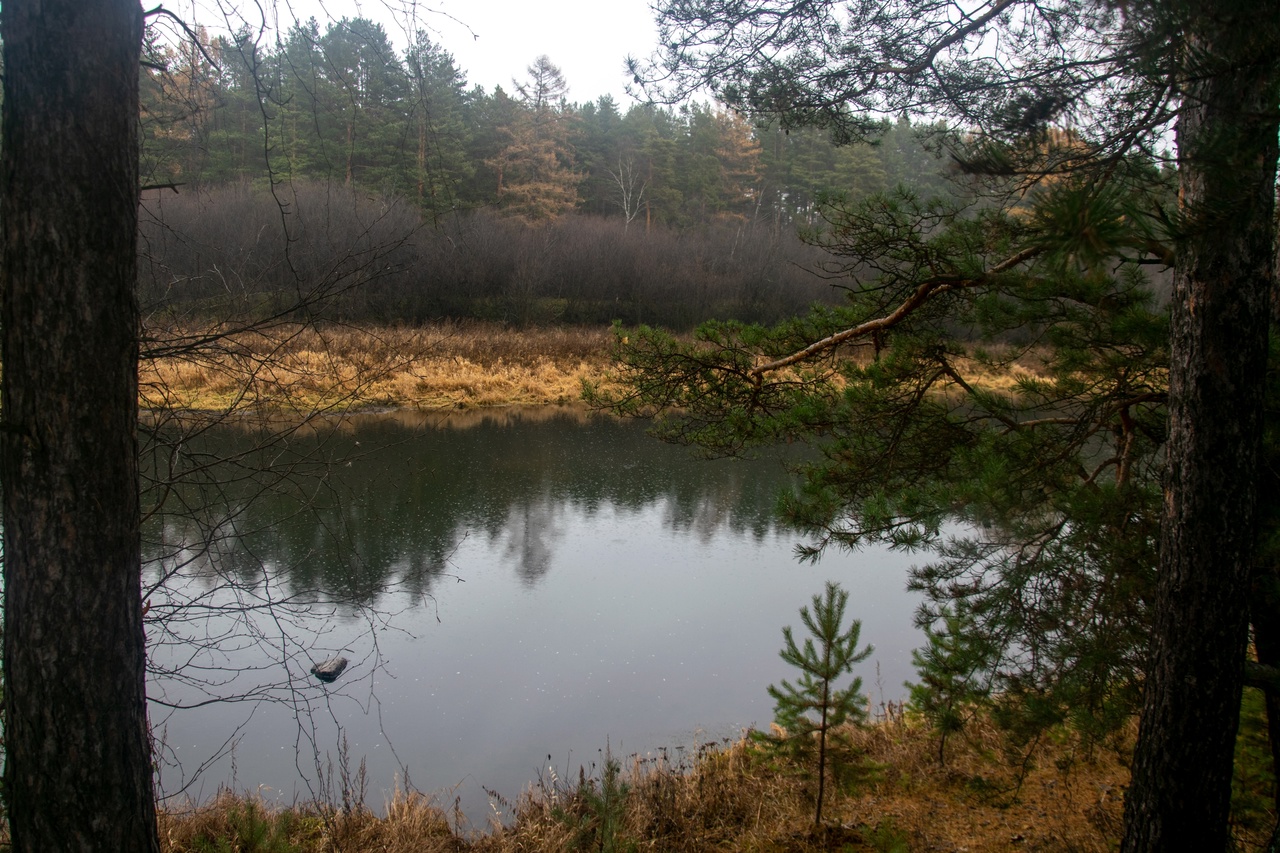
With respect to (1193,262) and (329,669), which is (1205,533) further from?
(329,669)

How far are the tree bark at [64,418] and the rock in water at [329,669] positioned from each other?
4.06 m

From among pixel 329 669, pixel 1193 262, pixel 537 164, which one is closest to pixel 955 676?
pixel 1193 262

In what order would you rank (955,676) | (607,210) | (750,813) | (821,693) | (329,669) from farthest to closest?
(607,210), (329,669), (750,813), (821,693), (955,676)

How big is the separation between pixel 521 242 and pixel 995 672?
24842 mm

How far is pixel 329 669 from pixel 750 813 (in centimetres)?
329

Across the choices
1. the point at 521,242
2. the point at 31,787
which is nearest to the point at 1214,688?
the point at 31,787

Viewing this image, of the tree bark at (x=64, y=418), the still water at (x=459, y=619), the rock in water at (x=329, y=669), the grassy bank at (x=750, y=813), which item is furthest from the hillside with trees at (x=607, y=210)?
the tree bark at (x=64, y=418)

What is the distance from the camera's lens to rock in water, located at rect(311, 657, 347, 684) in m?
6.00

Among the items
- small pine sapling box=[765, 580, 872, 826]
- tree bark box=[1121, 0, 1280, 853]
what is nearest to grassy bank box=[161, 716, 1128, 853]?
small pine sapling box=[765, 580, 872, 826]

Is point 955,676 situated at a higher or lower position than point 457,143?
lower

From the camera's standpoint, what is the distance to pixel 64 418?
1.95 metres

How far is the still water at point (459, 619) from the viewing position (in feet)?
15.1

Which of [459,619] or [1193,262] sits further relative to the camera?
[459,619]

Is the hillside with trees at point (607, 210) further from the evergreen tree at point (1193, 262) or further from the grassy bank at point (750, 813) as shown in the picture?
the evergreen tree at point (1193, 262)
